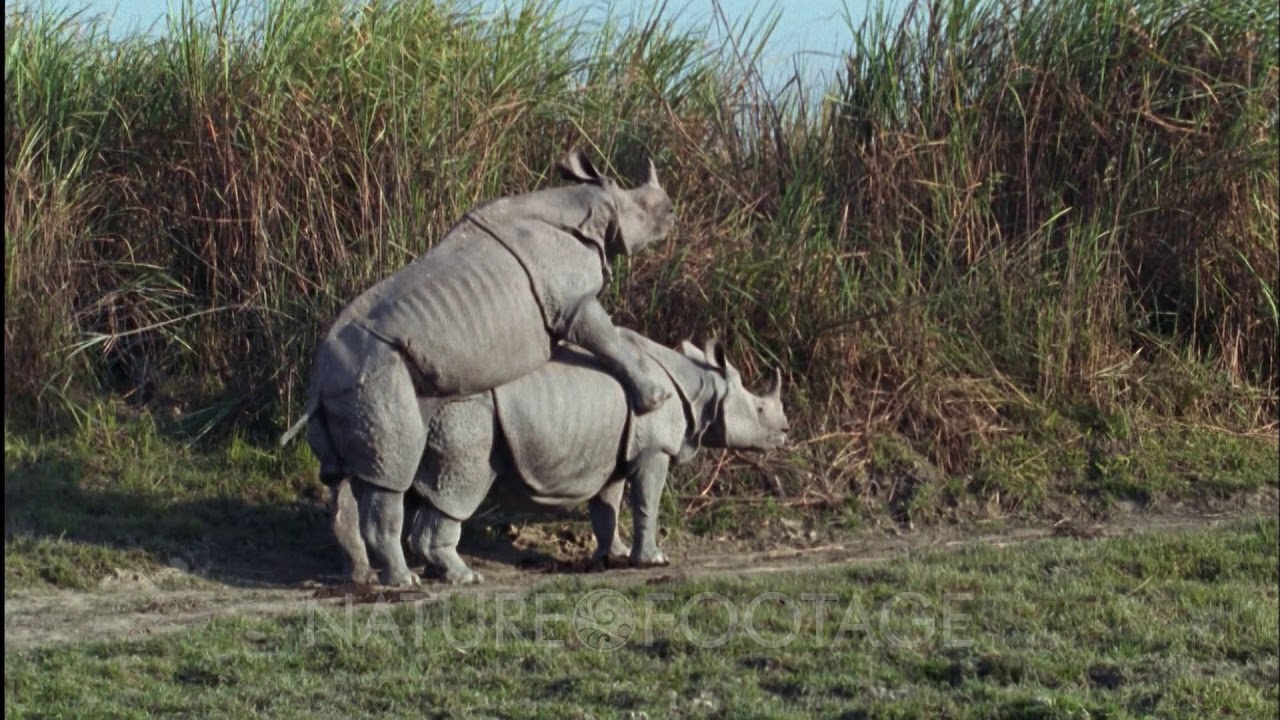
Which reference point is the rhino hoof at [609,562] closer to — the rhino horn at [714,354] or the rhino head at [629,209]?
the rhino horn at [714,354]

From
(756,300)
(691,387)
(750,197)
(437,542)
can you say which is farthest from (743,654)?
(750,197)

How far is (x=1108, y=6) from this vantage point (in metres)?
11.1

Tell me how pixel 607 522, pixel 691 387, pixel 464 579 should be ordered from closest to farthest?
pixel 464 579, pixel 607 522, pixel 691 387

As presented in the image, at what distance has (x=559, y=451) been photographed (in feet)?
26.6

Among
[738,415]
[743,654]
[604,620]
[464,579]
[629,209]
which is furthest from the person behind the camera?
[738,415]

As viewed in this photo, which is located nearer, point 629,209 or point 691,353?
point 629,209

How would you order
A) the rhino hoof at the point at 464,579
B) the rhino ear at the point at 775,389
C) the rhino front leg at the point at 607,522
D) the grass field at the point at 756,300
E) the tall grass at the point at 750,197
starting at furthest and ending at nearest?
the tall grass at the point at 750,197 < the rhino ear at the point at 775,389 < the rhino front leg at the point at 607,522 < the rhino hoof at the point at 464,579 < the grass field at the point at 756,300

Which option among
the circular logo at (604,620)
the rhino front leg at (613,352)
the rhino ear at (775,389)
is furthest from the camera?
the rhino ear at (775,389)

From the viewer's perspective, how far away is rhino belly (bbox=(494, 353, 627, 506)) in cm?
802

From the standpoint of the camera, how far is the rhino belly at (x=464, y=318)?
25.4ft

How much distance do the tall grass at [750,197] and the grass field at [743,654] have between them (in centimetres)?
202

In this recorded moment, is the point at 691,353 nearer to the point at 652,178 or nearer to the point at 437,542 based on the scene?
the point at 652,178

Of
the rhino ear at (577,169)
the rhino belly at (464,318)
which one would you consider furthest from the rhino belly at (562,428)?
the rhino ear at (577,169)

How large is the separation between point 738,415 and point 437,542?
1632 millimetres
